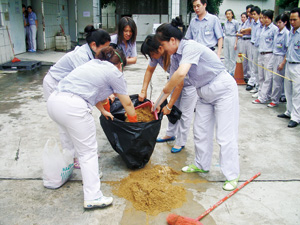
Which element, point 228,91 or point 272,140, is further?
point 272,140

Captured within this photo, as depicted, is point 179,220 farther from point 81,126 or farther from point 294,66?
point 294,66

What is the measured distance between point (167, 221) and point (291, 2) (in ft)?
82.2

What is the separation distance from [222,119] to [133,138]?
87 centimetres

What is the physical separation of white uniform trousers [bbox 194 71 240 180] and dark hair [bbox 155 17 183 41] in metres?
0.55

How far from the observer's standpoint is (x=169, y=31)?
2619 millimetres

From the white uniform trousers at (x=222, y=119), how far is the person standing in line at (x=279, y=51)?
2.94 metres

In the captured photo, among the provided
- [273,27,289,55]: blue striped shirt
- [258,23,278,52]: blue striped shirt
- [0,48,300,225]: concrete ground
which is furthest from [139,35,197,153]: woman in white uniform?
[258,23,278,52]: blue striped shirt

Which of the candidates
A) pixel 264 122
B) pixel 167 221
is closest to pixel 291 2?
pixel 264 122

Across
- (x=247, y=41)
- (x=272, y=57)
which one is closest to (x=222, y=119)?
(x=272, y=57)

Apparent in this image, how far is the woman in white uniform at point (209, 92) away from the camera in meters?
2.62

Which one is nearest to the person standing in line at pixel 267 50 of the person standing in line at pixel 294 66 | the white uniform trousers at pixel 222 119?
the person standing in line at pixel 294 66

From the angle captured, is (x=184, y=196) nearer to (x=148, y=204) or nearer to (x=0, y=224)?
(x=148, y=204)

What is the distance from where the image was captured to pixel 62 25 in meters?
14.4

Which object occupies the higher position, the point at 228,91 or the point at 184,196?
the point at 228,91
